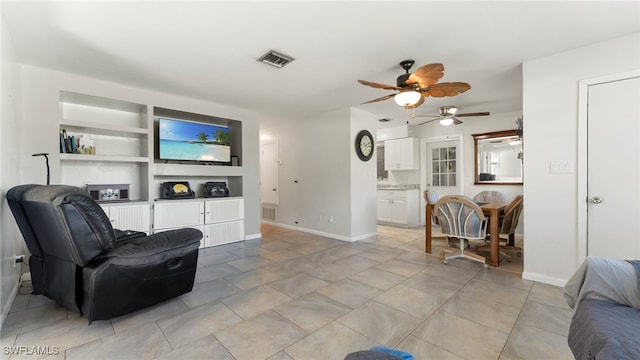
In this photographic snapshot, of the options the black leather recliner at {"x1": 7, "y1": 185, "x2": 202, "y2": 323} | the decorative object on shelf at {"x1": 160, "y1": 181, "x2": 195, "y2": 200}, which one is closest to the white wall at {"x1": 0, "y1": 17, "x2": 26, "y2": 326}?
the black leather recliner at {"x1": 7, "y1": 185, "x2": 202, "y2": 323}

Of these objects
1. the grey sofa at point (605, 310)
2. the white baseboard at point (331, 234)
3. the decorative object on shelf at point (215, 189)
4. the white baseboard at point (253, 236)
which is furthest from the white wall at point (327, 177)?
the grey sofa at point (605, 310)

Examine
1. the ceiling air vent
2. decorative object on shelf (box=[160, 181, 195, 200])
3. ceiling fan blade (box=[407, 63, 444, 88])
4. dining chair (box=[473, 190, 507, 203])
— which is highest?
the ceiling air vent

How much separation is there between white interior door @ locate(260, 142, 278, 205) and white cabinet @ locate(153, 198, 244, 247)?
1751 mm

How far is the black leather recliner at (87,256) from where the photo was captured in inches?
73.4

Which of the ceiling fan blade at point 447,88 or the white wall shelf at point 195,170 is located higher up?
the ceiling fan blade at point 447,88

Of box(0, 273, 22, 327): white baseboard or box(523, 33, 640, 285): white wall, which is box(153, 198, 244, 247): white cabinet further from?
box(523, 33, 640, 285): white wall

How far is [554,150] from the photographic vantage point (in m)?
2.82

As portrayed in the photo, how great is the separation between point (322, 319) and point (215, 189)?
3246mm

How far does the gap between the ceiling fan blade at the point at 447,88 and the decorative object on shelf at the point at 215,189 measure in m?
3.61

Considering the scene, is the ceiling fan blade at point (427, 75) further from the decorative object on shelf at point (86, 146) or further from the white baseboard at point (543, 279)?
the decorative object on shelf at point (86, 146)

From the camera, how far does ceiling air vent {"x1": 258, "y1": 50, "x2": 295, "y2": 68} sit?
109 inches

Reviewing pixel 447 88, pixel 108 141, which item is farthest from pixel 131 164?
pixel 447 88

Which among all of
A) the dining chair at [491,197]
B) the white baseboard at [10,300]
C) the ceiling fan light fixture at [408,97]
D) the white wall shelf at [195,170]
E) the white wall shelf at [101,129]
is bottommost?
the white baseboard at [10,300]

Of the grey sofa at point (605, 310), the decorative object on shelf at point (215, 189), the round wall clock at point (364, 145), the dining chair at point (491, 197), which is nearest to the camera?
the grey sofa at point (605, 310)
